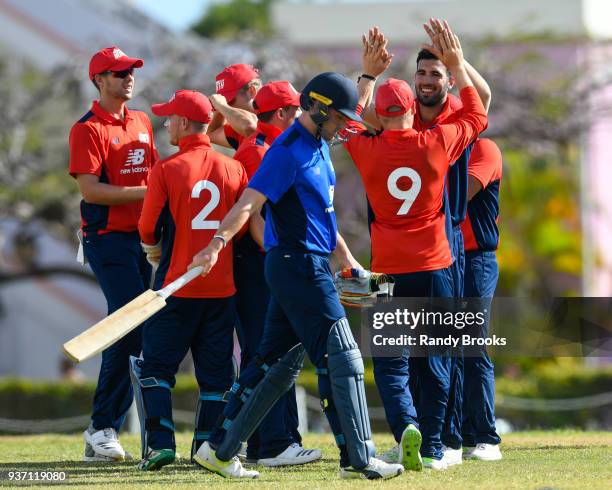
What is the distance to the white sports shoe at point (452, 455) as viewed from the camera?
8391 mm

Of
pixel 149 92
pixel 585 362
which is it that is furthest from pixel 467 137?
pixel 585 362

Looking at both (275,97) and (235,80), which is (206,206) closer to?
(275,97)

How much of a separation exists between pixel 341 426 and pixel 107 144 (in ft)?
9.44

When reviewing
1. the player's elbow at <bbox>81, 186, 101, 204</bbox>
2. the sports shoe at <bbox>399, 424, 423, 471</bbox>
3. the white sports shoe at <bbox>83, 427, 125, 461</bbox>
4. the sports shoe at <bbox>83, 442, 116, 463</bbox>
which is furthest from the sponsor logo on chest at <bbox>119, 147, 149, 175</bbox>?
the sports shoe at <bbox>399, 424, 423, 471</bbox>

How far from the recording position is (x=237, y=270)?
28.4 ft

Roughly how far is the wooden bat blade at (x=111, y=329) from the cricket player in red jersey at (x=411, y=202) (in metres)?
1.59

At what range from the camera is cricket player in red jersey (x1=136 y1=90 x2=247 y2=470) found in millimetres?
8203

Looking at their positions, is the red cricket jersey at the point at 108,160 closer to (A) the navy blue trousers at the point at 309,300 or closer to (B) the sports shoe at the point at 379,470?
(A) the navy blue trousers at the point at 309,300

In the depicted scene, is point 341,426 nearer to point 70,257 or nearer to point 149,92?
point 149,92

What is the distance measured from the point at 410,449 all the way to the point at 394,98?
2117 mm

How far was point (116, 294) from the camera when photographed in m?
9.05

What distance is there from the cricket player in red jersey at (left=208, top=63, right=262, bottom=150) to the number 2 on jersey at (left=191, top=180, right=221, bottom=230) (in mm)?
788

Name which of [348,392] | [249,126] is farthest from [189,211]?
[348,392]

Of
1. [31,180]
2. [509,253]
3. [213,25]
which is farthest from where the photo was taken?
[213,25]
